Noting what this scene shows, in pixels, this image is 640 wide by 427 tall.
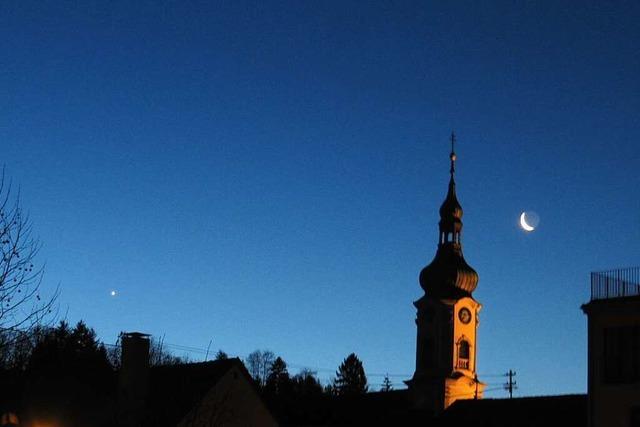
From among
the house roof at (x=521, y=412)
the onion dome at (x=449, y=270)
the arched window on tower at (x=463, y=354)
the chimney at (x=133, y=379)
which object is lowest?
the chimney at (x=133, y=379)

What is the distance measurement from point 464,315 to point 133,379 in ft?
125

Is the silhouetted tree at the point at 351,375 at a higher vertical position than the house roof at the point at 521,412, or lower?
higher

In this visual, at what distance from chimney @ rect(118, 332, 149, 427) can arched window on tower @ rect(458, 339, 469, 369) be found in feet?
119

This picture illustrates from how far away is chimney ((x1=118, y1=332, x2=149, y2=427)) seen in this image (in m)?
42.5

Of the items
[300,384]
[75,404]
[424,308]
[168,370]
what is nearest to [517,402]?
[424,308]

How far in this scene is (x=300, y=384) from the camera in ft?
351

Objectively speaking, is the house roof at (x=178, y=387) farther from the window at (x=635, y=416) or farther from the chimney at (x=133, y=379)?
the window at (x=635, y=416)

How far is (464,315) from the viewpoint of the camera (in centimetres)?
7675

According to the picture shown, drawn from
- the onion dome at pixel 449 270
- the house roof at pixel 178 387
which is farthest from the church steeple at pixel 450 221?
the house roof at pixel 178 387

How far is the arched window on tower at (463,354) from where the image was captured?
7594 cm

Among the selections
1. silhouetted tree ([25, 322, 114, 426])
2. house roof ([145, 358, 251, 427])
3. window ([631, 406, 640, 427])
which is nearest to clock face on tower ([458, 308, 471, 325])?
house roof ([145, 358, 251, 427])

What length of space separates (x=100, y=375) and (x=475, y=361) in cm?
3587

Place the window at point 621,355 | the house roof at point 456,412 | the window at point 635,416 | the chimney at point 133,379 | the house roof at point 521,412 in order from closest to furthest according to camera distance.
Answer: the window at point 635,416, the window at point 621,355, the chimney at point 133,379, the house roof at point 521,412, the house roof at point 456,412

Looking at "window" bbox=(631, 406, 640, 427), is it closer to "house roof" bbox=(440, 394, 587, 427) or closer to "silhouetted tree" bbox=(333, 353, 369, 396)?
"house roof" bbox=(440, 394, 587, 427)
